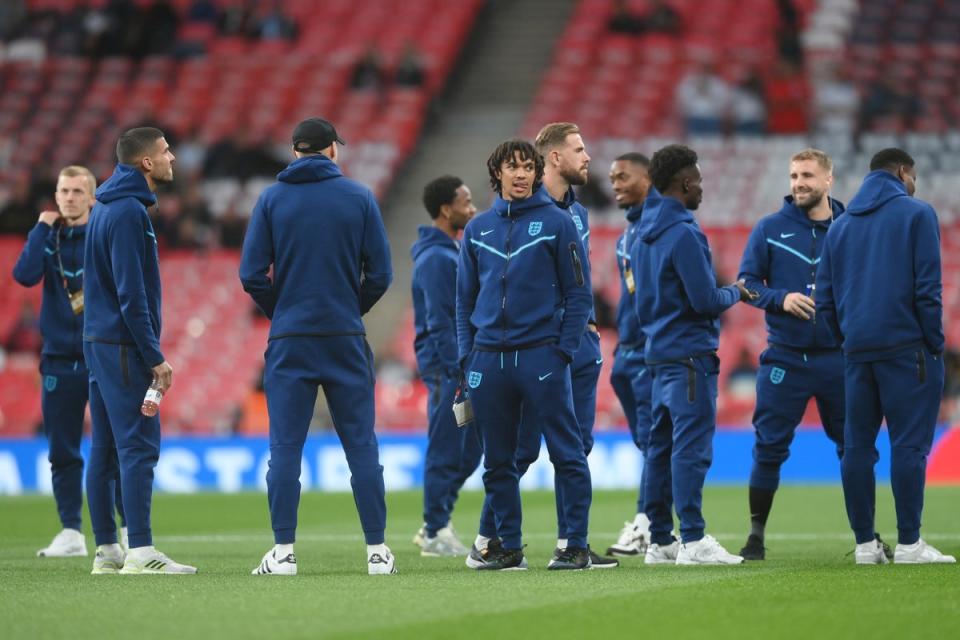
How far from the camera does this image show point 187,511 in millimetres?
15359

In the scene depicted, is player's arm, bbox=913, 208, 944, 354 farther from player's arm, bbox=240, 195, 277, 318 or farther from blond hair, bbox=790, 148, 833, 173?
player's arm, bbox=240, 195, 277, 318

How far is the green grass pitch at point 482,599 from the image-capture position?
241 inches

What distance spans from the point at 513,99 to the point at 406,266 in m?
4.69

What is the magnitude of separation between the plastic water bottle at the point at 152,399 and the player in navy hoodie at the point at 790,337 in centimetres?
349

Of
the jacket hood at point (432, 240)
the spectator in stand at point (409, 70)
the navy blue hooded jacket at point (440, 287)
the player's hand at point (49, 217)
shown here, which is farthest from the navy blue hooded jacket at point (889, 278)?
the spectator in stand at point (409, 70)

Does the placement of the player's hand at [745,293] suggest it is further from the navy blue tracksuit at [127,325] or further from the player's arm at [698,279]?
the navy blue tracksuit at [127,325]

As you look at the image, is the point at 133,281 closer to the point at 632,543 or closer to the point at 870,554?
the point at 632,543

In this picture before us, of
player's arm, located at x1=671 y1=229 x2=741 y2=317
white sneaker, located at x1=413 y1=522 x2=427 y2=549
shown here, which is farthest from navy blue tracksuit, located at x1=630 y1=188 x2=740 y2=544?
white sneaker, located at x1=413 y1=522 x2=427 y2=549

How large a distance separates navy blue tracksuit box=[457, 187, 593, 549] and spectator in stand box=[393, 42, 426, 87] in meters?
18.7

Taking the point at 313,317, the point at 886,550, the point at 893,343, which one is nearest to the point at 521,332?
the point at 313,317

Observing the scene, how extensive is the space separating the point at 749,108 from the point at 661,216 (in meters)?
16.0

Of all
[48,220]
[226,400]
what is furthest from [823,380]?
[226,400]

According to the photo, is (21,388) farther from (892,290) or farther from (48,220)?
(892,290)

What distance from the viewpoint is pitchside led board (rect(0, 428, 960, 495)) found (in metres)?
18.2
